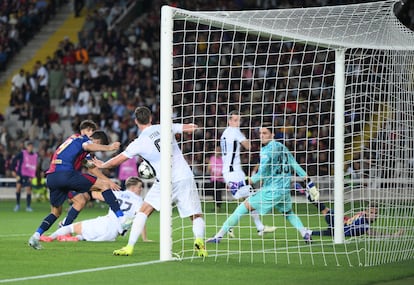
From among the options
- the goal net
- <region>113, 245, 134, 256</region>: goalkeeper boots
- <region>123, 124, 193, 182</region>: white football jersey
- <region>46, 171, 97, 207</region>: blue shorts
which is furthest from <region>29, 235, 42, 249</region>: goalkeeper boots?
<region>123, 124, 193, 182</region>: white football jersey

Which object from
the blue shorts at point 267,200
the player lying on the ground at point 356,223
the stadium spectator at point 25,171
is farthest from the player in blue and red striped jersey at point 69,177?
the stadium spectator at point 25,171

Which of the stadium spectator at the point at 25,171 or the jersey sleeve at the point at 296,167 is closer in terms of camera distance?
the jersey sleeve at the point at 296,167

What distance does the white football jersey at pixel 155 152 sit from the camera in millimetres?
12781

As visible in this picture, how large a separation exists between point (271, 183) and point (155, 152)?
2667 mm

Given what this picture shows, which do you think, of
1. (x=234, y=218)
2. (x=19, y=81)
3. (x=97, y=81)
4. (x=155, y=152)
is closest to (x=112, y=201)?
(x=234, y=218)

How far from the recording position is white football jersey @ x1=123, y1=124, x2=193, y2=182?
41.9 feet

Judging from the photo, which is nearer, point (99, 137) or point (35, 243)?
point (35, 243)

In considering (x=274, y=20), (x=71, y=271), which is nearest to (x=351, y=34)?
(x=274, y=20)

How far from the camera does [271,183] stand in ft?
49.4

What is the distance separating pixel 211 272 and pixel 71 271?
1589 millimetres

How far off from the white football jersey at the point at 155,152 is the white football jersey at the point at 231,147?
16.1 ft

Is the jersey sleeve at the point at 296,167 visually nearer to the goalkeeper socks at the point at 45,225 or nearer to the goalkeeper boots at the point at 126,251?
the goalkeeper boots at the point at 126,251

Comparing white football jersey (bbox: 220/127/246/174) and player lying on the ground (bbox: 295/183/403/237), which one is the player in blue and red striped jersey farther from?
white football jersey (bbox: 220/127/246/174)

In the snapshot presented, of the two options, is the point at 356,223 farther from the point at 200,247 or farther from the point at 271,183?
the point at 200,247
